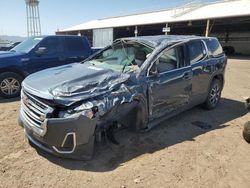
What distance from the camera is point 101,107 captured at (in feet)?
11.4

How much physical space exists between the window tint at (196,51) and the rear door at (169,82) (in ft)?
0.90

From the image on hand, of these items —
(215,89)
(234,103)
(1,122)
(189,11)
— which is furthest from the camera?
(189,11)

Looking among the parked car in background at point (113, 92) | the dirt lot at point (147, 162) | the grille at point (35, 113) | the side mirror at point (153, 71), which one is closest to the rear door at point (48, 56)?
the dirt lot at point (147, 162)

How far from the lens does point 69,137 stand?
131 inches

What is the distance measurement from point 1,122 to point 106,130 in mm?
2563

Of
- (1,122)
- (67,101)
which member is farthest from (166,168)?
(1,122)

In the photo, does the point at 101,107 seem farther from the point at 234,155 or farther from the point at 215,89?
the point at 215,89

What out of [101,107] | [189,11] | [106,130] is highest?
[189,11]

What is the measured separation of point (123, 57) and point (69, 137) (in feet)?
6.95

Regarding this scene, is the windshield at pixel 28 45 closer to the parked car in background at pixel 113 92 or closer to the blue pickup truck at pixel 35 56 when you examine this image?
the blue pickup truck at pixel 35 56

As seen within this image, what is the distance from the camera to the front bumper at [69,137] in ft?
10.7

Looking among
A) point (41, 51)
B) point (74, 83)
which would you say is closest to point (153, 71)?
point (74, 83)

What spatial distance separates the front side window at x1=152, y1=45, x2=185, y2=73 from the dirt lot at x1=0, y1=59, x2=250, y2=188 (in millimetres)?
1240

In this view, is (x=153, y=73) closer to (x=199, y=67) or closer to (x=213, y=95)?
(x=199, y=67)
